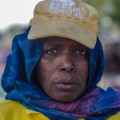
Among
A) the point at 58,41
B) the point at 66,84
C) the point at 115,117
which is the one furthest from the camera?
the point at 115,117

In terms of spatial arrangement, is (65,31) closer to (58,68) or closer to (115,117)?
(58,68)

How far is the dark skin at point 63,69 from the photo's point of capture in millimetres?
3678

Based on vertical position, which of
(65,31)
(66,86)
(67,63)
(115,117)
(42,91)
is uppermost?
(65,31)

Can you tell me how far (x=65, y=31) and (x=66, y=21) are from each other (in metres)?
0.13

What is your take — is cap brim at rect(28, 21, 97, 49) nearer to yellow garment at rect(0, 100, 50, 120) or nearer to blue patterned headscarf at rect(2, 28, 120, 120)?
blue patterned headscarf at rect(2, 28, 120, 120)

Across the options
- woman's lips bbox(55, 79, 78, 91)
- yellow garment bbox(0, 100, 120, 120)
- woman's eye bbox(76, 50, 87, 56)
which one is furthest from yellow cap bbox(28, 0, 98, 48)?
yellow garment bbox(0, 100, 120, 120)

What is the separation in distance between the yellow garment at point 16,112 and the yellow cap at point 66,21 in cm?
50

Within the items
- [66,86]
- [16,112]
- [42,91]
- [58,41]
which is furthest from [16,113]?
[58,41]

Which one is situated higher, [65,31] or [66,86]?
[65,31]

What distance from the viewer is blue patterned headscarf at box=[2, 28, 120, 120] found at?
380cm

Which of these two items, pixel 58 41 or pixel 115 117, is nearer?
pixel 58 41

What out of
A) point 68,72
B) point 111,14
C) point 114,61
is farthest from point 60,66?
point 111,14

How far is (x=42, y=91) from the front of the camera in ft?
12.7

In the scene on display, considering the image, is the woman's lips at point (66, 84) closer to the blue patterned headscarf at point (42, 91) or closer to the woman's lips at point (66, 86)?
the woman's lips at point (66, 86)
